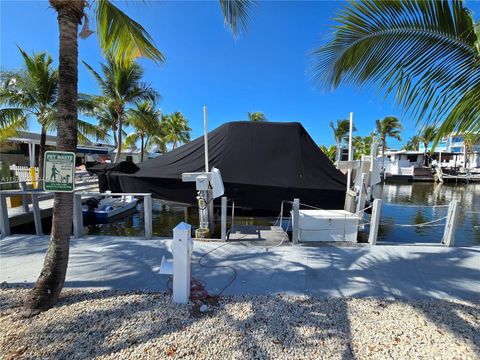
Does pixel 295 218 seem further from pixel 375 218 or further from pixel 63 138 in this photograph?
pixel 63 138

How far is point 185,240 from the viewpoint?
262cm

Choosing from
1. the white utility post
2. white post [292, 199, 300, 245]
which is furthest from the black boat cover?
the white utility post

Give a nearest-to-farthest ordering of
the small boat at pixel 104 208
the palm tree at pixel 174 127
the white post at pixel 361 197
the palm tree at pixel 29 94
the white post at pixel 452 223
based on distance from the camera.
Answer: the white post at pixel 452 223, the white post at pixel 361 197, the small boat at pixel 104 208, the palm tree at pixel 29 94, the palm tree at pixel 174 127

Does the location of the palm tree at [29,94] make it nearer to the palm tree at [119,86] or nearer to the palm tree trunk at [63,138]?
the palm tree at [119,86]

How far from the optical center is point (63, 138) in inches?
95.6

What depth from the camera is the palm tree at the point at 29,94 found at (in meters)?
11.6

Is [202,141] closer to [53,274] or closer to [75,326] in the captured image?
[53,274]

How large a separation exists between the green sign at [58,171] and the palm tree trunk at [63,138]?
87mm

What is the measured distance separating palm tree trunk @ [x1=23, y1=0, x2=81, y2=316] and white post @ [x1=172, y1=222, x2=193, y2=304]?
Result: 1147mm

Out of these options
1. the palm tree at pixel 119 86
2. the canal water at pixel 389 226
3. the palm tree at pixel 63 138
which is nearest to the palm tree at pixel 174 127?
the palm tree at pixel 119 86

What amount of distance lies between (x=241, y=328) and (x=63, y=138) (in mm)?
2586

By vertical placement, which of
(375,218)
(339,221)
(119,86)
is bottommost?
(339,221)

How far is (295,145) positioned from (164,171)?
2.78 m

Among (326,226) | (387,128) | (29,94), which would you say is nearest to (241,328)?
(326,226)
